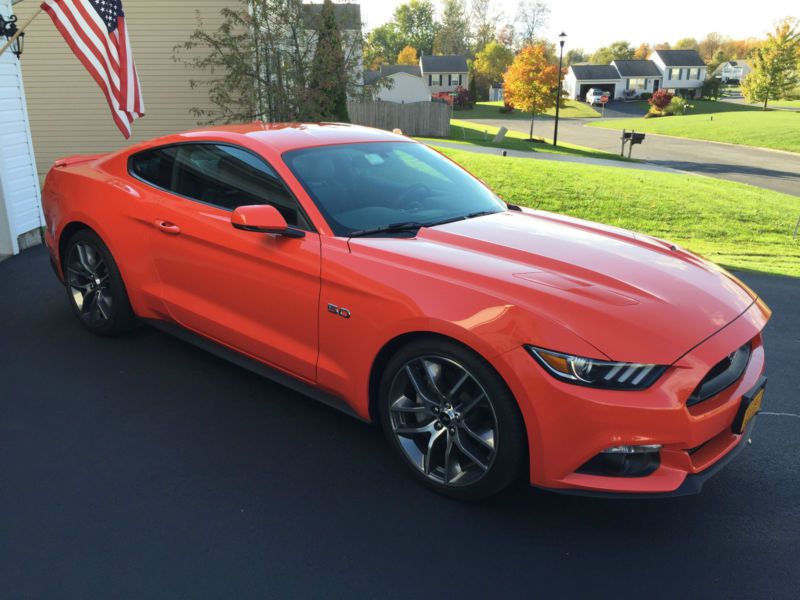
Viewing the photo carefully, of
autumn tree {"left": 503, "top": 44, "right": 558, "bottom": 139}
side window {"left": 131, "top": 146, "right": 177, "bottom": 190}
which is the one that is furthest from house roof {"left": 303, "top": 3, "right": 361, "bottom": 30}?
autumn tree {"left": 503, "top": 44, "right": 558, "bottom": 139}

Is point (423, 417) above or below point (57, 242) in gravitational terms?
below

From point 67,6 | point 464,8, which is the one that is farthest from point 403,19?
point 67,6

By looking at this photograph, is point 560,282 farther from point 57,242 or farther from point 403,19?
point 403,19

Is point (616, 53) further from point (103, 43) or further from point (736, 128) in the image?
point (103, 43)

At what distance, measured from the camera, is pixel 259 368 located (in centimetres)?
396

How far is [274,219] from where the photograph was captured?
3498 mm

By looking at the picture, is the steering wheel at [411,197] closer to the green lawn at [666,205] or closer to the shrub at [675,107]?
the green lawn at [666,205]

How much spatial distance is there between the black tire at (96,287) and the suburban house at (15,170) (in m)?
3.30

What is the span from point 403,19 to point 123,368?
443ft

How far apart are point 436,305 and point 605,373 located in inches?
31.1

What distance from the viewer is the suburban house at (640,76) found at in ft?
319

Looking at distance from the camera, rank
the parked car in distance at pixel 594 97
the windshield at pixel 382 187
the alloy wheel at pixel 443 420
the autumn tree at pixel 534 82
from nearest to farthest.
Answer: the alloy wheel at pixel 443 420 < the windshield at pixel 382 187 < the autumn tree at pixel 534 82 < the parked car in distance at pixel 594 97

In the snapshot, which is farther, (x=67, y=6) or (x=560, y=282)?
(x=67, y=6)

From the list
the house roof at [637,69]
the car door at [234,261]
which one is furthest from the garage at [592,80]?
the car door at [234,261]
